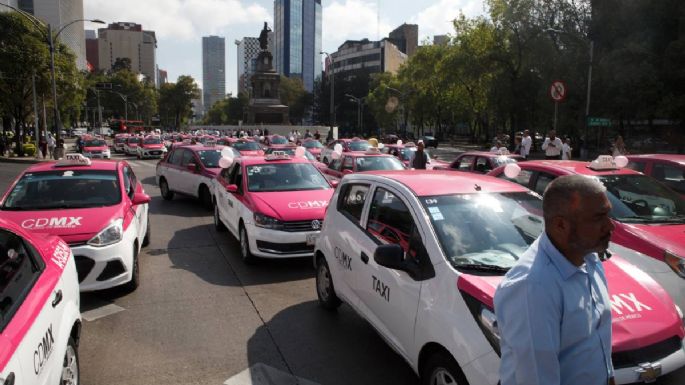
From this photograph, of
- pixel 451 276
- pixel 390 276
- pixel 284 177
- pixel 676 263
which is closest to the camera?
pixel 451 276

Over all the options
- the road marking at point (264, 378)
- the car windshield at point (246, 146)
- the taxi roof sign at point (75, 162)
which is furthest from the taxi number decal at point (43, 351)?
the car windshield at point (246, 146)

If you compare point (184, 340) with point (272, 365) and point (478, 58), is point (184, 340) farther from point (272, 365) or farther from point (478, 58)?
point (478, 58)

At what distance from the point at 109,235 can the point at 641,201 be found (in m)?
6.23

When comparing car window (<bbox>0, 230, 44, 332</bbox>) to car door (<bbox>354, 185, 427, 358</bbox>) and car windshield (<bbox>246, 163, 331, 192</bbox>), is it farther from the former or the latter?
car windshield (<bbox>246, 163, 331, 192</bbox>)

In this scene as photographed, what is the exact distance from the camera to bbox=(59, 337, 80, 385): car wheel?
3.48 m

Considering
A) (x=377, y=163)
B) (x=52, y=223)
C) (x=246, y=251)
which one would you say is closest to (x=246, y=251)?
(x=246, y=251)

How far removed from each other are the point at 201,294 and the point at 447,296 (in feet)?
13.4

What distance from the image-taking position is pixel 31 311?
9.68ft

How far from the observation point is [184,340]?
518 cm

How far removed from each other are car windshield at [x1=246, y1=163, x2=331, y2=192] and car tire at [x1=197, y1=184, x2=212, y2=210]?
181 inches

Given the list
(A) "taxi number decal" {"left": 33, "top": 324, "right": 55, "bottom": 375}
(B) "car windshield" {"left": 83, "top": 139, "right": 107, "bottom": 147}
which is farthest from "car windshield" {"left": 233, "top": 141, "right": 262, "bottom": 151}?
(A) "taxi number decal" {"left": 33, "top": 324, "right": 55, "bottom": 375}

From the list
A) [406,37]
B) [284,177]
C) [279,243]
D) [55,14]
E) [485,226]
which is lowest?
[279,243]

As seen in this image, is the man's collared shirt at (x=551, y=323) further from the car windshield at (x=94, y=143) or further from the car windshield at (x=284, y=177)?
the car windshield at (x=94, y=143)

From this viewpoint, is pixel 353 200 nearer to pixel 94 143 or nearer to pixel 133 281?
pixel 133 281
